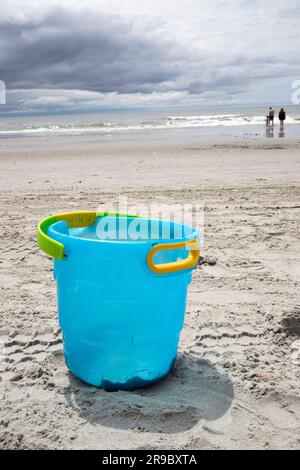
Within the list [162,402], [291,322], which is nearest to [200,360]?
[162,402]

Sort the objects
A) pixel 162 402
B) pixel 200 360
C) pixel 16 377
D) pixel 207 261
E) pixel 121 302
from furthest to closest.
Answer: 1. pixel 207 261
2. pixel 200 360
3. pixel 16 377
4. pixel 162 402
5. pixel 121 302

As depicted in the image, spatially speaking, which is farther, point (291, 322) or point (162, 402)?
point (291, 322)

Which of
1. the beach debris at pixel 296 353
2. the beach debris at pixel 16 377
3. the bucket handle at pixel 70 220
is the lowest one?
the beach debris at pixel 16 377

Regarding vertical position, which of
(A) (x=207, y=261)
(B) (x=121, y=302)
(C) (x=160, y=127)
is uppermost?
(C) (x=160, y=127)

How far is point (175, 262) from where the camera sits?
5.32 feet

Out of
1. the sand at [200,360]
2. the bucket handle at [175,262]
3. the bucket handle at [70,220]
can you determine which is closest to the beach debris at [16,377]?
the sand at [200,360]

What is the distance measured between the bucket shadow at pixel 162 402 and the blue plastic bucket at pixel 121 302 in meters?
0.05

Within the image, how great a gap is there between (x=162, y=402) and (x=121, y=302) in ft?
1.55

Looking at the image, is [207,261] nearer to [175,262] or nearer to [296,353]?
[296,353]

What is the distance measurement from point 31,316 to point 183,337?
2.93 feet

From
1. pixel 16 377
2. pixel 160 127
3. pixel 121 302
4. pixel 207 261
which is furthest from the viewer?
pixel 160 127

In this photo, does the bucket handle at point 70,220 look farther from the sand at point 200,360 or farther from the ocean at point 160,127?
the ocean at point 160,127

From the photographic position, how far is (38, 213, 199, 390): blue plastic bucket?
1.58 meters

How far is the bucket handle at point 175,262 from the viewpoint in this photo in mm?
1553
